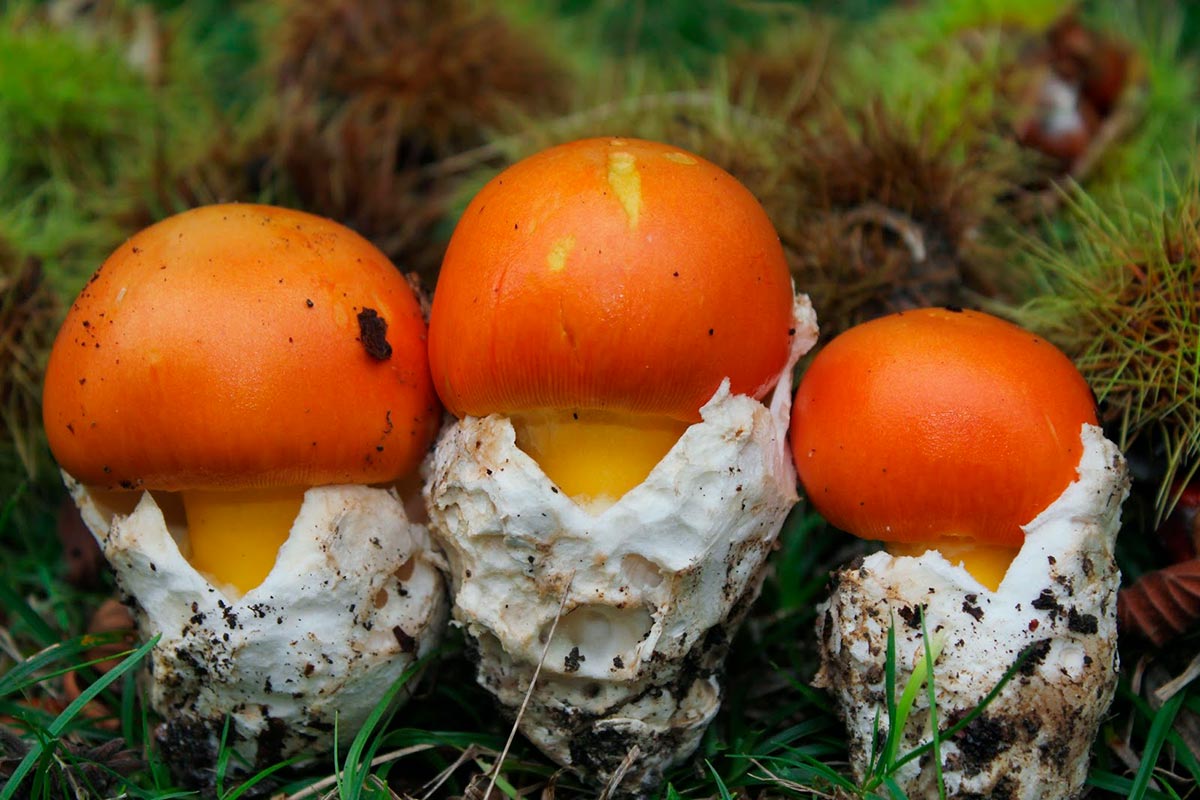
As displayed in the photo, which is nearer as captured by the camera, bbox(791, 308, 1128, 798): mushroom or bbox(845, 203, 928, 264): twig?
bbox(791, 308, 1128, 798): mushroom

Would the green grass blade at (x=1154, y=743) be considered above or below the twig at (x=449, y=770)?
above

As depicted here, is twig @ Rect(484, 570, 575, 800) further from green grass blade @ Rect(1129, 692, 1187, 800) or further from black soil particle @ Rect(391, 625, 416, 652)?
green grass blade @ Rect(1129, 692, 1187, 800)

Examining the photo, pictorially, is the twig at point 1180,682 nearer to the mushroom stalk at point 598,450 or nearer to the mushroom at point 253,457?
the mushroom stalk at point 598,450

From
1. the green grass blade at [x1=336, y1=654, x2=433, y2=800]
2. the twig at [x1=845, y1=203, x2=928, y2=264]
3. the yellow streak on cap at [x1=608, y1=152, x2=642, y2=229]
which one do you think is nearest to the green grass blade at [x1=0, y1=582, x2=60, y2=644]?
the green grass blade at [x1=336, y1=654, x2=433, y2=800]

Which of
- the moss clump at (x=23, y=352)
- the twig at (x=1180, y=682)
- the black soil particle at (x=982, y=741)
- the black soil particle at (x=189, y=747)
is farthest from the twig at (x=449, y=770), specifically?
the twig at (x=1180, y=682)

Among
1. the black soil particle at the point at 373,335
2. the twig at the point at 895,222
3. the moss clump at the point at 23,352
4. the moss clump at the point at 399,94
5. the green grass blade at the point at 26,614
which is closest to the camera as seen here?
the black soil particle at the point at 373,335

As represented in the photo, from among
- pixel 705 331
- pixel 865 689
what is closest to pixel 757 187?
pixel 705 331
